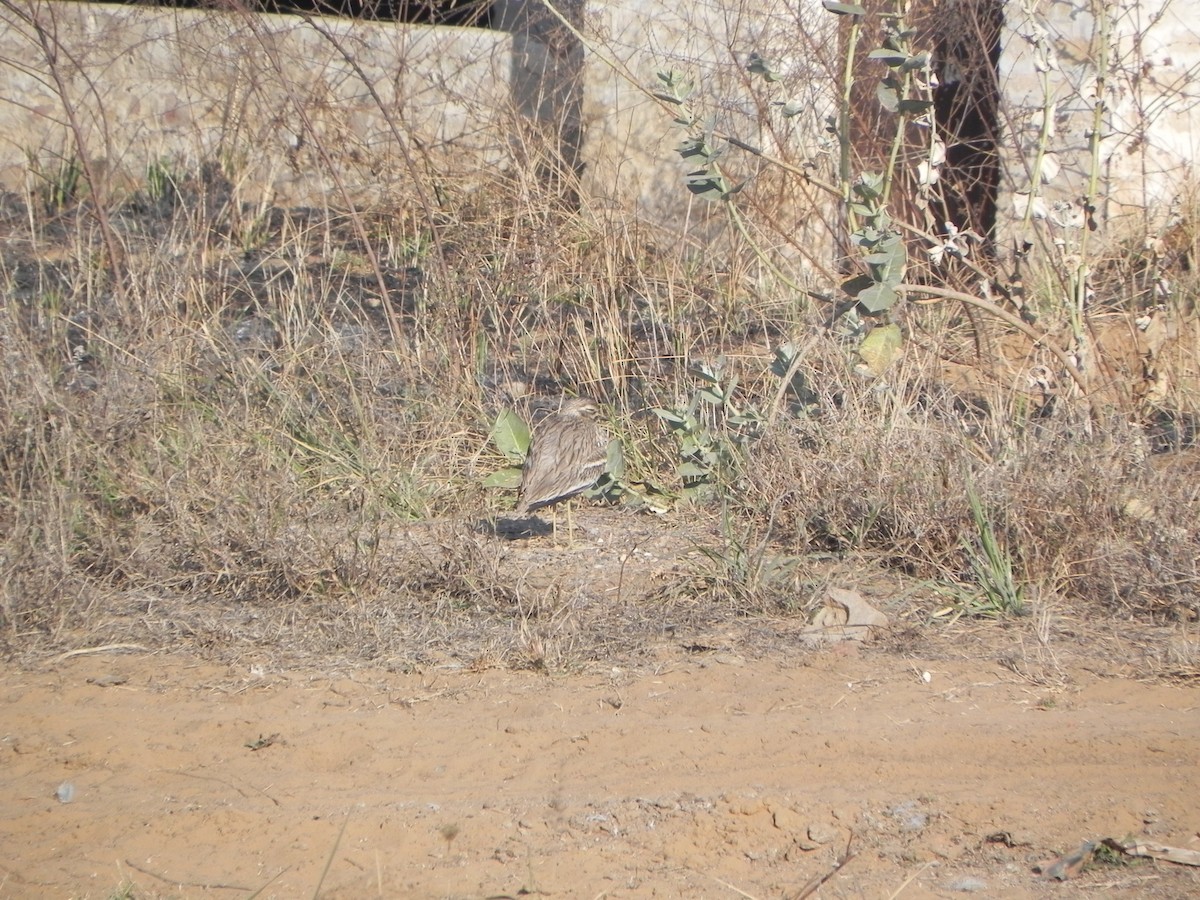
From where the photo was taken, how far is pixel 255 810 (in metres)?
3.71

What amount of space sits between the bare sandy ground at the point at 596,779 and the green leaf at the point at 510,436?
1.58m

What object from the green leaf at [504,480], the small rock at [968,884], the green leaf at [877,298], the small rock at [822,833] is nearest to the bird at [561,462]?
the green leaf at [504,480]

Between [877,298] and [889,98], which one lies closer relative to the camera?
[877,298]

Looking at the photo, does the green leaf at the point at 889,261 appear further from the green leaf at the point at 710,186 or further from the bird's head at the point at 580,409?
the bird's head at the point at 580,409

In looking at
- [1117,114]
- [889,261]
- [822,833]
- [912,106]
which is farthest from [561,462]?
[1117,114]

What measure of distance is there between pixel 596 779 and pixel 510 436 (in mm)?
2237

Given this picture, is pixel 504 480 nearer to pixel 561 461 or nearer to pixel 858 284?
pixel 561 461

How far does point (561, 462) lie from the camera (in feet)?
17.8

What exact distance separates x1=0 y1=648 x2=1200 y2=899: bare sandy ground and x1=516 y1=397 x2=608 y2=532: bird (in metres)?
1.16

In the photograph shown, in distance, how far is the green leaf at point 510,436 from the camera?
5742mm

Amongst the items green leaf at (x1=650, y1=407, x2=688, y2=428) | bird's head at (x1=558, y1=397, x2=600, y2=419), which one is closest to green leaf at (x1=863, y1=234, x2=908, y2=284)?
green leaf at (x1=650, y1=407, x2=688, y2=428)

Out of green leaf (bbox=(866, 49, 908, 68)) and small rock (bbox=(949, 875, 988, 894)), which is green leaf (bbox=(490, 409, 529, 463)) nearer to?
green leaf (bbox=(866, 49, 908, 68))

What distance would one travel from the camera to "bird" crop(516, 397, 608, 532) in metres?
5.34

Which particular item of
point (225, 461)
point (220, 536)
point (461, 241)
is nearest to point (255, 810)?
point (220, 536)
